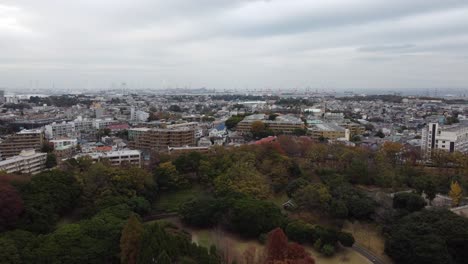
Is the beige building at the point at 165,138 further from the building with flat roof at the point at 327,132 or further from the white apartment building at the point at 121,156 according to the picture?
the building with flat roof at the point at 327,132

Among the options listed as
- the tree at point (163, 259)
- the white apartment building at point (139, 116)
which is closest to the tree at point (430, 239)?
the tree at point (163, 259)

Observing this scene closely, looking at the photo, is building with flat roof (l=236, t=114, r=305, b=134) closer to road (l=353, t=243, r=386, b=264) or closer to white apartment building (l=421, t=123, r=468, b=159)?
white apartment building (l=421, t=123, r=468, b=159)

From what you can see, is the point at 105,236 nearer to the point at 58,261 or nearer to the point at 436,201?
the point at 58,261

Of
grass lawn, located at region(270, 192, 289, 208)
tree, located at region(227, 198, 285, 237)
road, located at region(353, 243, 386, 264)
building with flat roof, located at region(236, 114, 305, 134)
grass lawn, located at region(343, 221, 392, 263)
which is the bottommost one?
road, located at region(353, 243, 386, 264)

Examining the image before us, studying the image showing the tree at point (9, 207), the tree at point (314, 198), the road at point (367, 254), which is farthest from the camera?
the tree at point (314, 198)

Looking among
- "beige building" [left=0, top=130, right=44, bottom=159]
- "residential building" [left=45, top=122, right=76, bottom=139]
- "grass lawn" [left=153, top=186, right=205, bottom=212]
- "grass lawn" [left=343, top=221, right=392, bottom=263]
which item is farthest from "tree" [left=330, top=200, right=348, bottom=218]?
"residential building" [left=45, top=122, right=76, bottom=139]

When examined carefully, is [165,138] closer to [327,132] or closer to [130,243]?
[327,132]
